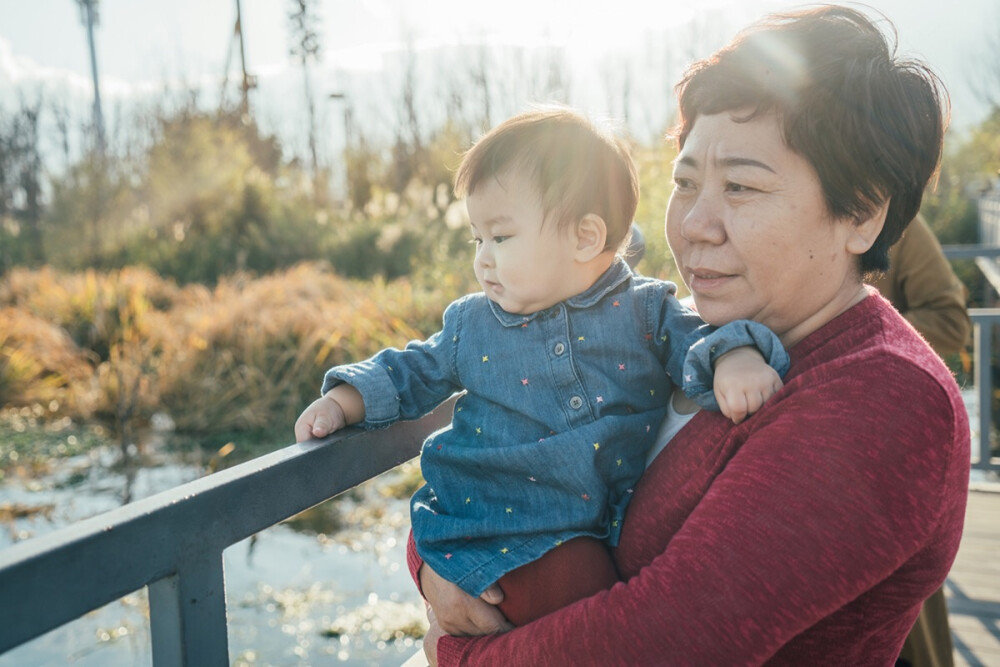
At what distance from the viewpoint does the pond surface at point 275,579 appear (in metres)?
4.29

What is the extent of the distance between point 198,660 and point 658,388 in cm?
88

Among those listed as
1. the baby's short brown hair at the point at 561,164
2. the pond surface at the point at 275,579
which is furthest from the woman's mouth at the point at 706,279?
the pond surface at the point at 275,579

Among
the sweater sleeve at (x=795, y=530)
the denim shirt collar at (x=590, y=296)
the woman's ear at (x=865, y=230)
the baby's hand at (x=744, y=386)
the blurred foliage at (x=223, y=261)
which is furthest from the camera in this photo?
the blurred foliage at (x=223, y=261)

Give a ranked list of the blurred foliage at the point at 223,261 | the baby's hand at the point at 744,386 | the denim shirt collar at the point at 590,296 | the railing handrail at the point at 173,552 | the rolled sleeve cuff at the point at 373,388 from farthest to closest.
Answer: the blurred foliage at the point at 223,261 < the denim shirt collar at the point at 590,296 < the rolled sleeve cuff at the point at 373,388 < the baby's hand at the point at 744,386 < the railing handrail at the point at 173,552

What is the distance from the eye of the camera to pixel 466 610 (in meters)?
1.31

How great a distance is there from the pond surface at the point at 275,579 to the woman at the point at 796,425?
3.15 meters

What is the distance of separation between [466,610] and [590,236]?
2.33ft

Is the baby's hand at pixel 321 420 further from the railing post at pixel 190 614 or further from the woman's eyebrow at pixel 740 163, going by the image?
the woman's eyebrow at pixel 740 163

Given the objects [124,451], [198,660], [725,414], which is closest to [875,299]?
[725,414]

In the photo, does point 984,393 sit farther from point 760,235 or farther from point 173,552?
point 173,552

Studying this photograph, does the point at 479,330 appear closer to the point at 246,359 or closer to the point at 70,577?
the point at 70,577

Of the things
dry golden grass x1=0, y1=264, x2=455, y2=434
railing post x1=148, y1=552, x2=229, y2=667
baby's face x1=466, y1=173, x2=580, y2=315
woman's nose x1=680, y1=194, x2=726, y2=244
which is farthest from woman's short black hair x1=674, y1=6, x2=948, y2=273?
dry golden grass x1=0, y1=264, x2=455, y2=434

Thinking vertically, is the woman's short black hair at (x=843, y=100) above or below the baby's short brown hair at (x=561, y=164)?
above

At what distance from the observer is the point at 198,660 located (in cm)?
103
